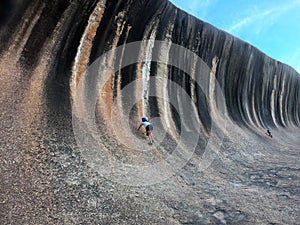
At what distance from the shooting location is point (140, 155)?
739 cm

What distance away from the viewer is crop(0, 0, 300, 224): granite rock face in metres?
5.12

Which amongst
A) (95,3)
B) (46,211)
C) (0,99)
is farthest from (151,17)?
(46,211)

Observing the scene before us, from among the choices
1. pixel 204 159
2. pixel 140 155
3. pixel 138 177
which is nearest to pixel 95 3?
pixel 140 155

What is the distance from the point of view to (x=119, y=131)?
7.82 metres

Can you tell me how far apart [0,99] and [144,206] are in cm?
414

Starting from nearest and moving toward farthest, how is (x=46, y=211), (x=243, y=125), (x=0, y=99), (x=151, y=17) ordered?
1. (x=46, y=211)
2. (x=0, y=99)
3. (x=151, y=17)
4. (x=243, y=125)

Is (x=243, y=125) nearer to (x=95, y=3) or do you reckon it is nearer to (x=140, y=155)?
(x=140, y=155)

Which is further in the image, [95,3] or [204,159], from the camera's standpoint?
[204,159]

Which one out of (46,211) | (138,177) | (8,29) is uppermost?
(8,29)

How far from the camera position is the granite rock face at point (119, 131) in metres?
5.12

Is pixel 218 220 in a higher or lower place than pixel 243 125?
lower

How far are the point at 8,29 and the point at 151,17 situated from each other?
5750 millimetres

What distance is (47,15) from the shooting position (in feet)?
25.1

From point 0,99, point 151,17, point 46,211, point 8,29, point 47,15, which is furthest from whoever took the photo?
point 151,17
